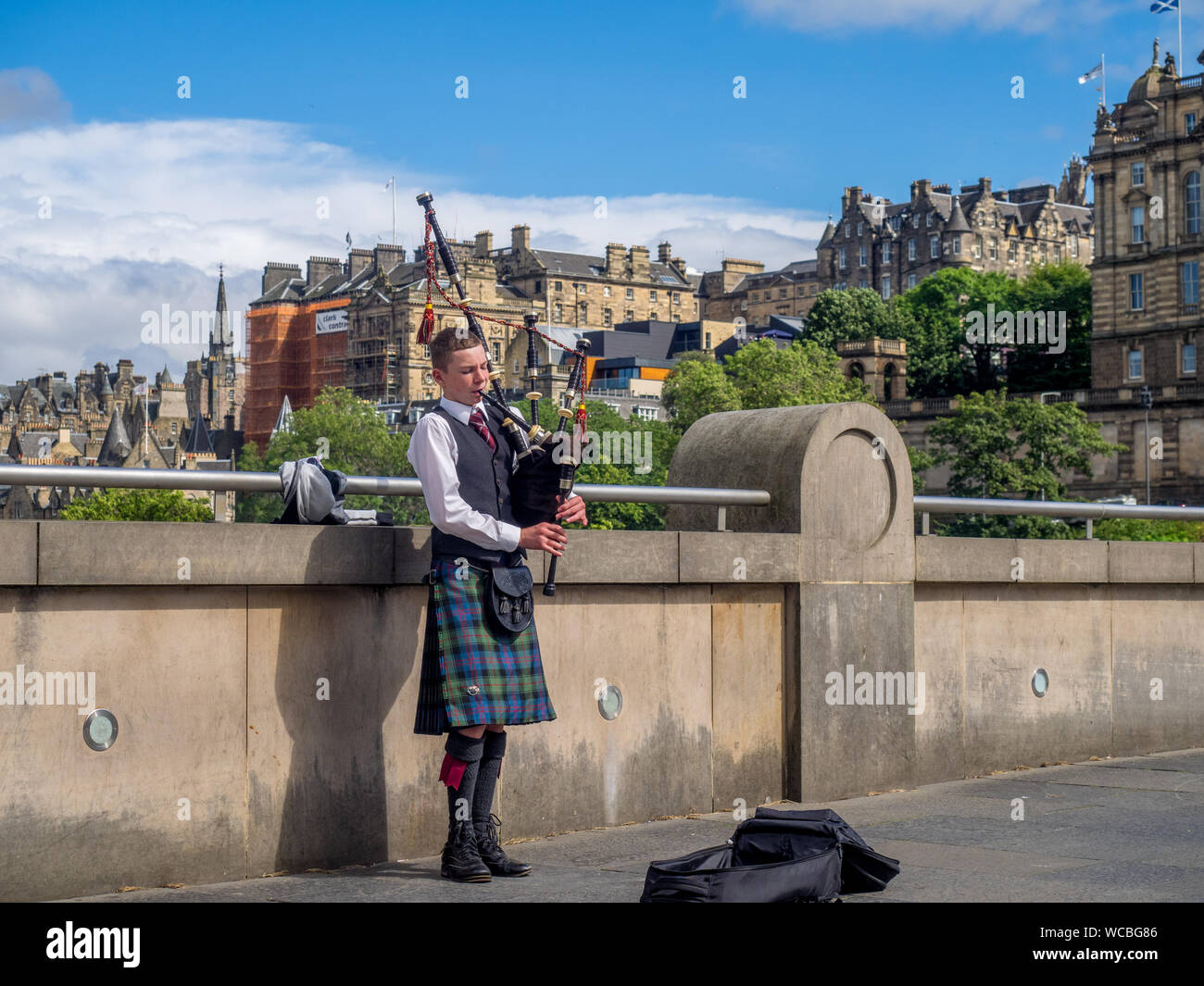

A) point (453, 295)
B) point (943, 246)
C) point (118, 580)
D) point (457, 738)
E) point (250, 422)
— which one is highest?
point (943, 246)

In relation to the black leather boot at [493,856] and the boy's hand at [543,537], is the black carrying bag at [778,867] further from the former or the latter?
the boy's hand at [543,537]

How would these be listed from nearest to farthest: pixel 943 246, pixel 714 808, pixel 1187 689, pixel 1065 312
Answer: pixel 714 808 → pixel 1187 689 → pixel 1065 312 → pixel 943 246

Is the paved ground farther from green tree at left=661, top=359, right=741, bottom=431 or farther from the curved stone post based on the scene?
green tree at left=661, top=359, right=741, bottom=431

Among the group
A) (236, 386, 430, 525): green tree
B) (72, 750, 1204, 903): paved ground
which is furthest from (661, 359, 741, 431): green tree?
(72, 750, 1204, 903): paved ground

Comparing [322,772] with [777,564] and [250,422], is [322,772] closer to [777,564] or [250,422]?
[777,564]

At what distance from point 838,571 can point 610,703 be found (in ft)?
6.00

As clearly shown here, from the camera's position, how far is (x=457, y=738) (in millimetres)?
6625

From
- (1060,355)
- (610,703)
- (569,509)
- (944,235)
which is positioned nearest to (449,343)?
(569,509)

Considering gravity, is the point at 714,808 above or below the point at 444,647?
below

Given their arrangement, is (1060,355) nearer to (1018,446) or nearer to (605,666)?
(1018,446)

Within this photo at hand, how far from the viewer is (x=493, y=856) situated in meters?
6.69
